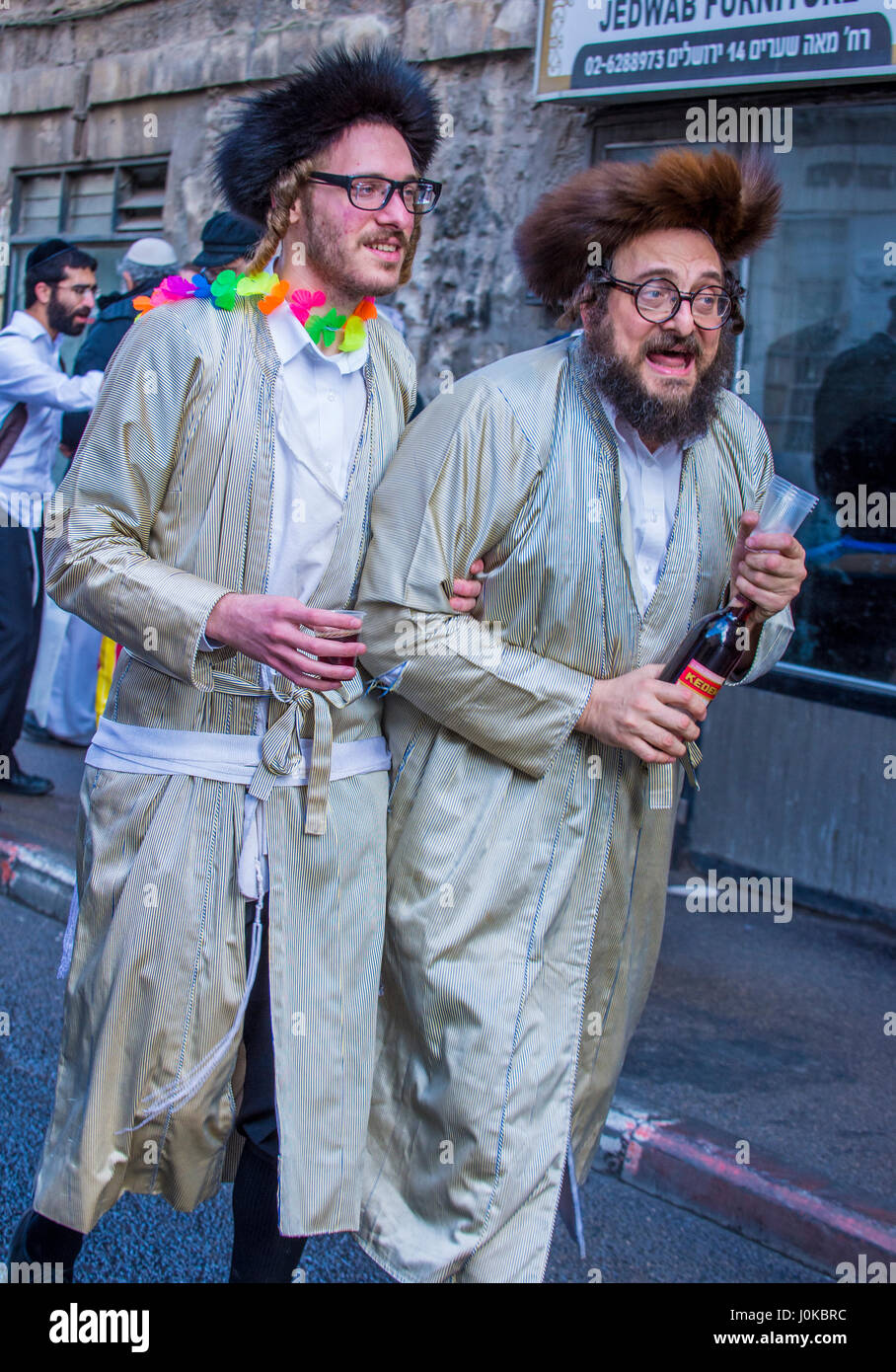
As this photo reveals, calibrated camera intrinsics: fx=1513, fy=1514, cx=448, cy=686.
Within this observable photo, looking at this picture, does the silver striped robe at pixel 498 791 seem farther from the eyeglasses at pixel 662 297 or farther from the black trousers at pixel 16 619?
the black trousers at pixel 16 619

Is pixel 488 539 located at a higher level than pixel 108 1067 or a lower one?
higher

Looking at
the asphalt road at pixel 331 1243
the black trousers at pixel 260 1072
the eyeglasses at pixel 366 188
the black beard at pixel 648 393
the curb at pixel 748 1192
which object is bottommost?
the asphalt road at pixel 331 1243

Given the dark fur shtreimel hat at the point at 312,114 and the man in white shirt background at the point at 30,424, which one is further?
the man in white shirt background at the point at 30,424

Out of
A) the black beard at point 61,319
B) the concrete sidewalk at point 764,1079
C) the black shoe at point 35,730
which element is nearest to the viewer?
the concrete sidewalk at point 764,1079

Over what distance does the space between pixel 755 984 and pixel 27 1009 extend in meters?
2.40

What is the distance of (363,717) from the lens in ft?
8.96

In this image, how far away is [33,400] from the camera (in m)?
6.34

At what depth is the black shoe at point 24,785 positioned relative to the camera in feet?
23.0

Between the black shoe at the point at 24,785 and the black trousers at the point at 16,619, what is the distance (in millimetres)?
531

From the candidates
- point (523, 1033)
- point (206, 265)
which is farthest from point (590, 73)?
point (523, 1033)

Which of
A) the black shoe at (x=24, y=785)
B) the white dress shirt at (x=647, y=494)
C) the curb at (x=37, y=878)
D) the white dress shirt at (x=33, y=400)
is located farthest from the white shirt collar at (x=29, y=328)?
the white dress shirt at (x=647, y=494)

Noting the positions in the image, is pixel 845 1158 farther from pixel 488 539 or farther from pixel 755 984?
pixel 488 539

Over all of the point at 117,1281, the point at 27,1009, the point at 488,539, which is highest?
the point at 488,539

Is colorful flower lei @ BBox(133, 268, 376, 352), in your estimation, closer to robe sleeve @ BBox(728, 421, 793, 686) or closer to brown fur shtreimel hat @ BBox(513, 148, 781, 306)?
brown fur shtreimel hat @ BBox(513, 148, 781, 306)
